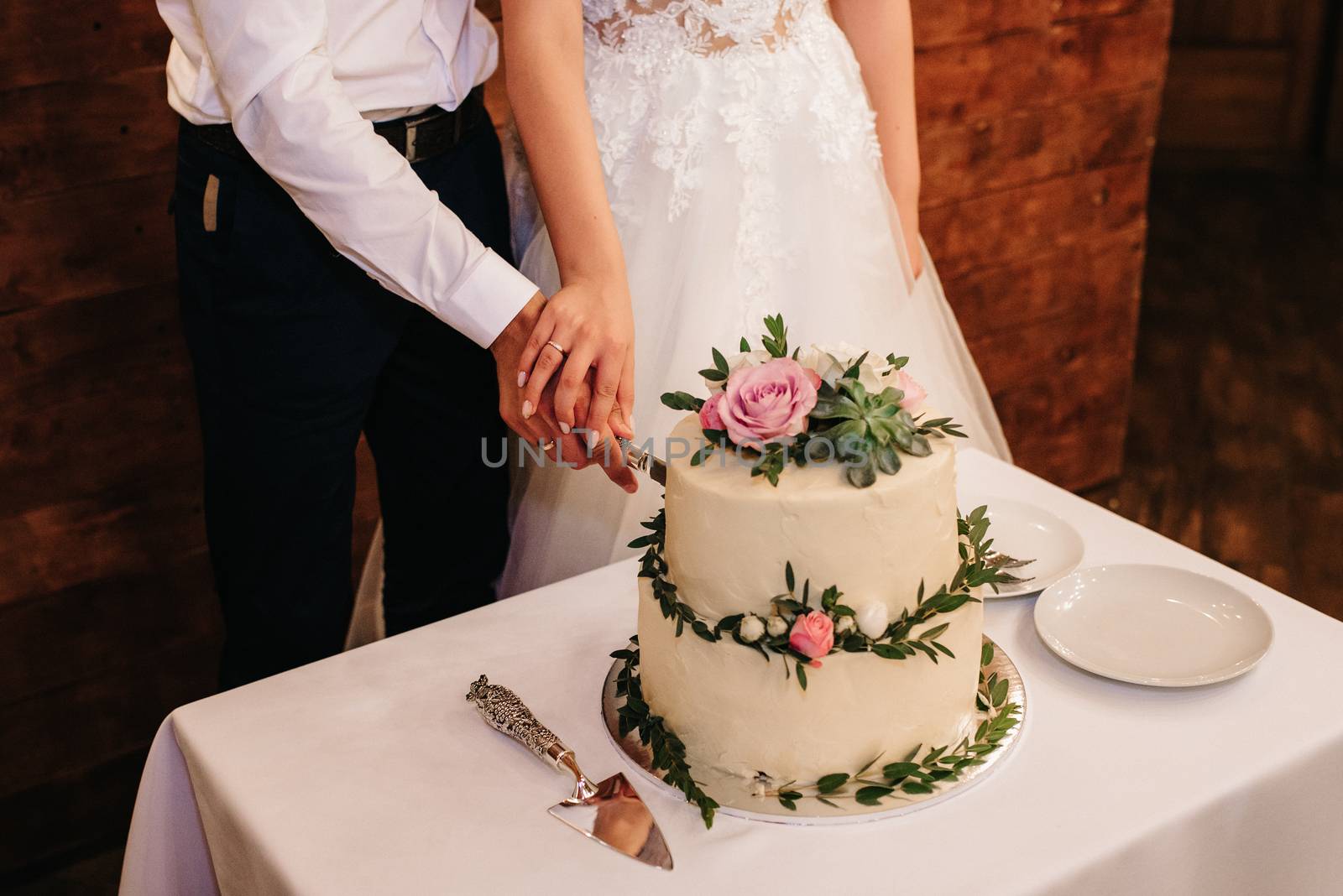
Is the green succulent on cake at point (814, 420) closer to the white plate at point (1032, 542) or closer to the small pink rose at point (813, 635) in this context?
the small pink rose at point (813, 635)

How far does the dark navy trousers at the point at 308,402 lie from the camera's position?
1478mm

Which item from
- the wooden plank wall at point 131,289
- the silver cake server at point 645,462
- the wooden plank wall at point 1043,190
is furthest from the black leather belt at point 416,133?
the wooden plank wall at point 1043,190

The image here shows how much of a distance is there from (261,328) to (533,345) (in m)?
0.38

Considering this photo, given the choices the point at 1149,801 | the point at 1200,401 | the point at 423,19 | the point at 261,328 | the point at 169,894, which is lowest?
the point at 1200,401

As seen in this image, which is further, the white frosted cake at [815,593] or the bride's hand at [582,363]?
the bride's hand at [582,363]

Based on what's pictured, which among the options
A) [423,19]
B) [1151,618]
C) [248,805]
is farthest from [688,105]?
[248,805]

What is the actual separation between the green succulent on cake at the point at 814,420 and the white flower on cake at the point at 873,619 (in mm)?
88

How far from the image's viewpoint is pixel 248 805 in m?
0.96

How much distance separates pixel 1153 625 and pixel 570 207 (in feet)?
2.43

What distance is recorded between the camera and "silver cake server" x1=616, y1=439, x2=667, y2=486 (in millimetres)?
1083

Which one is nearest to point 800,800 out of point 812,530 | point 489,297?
point 812,530

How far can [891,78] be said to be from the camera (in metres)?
1.83

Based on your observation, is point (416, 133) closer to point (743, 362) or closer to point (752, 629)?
point (743, 362)

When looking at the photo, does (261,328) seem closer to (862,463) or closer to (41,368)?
(41,368)
